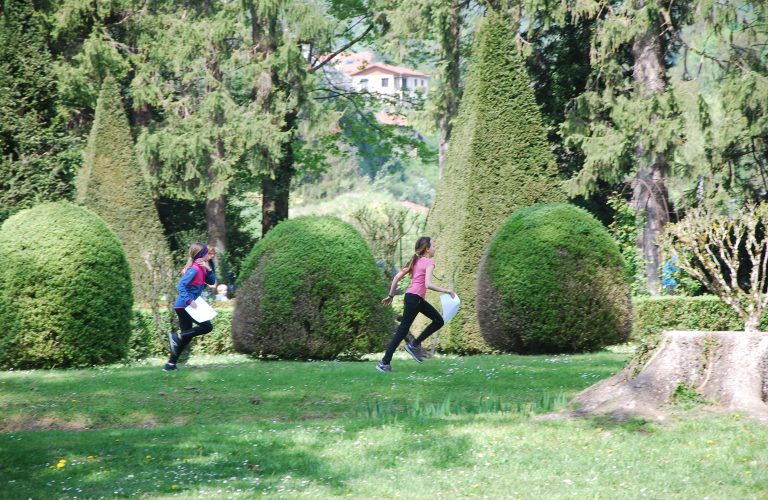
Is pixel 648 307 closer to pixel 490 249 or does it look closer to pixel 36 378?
pixel 490 249

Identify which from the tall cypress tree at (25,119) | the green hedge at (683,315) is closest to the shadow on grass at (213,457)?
the tall cypress tree at (25,119)

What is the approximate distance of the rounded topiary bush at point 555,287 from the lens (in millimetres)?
10305

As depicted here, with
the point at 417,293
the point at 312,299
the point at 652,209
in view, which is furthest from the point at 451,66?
the point at 417,293

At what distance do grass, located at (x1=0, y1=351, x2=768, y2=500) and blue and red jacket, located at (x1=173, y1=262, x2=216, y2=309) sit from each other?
3.14ft

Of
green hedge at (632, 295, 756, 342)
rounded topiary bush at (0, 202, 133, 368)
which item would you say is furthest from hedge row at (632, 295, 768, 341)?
rounded topiary bush at (0, 202, 133, 368)

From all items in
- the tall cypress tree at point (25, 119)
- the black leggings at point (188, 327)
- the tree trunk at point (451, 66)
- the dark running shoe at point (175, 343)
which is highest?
the tree trunk at point (451, 66)

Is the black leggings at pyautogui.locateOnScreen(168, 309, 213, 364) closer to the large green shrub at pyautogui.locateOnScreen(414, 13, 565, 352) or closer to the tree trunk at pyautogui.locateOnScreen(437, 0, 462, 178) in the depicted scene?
the large green shrub at pyautogui.locateOnScreen(414, 13, 565, 352)

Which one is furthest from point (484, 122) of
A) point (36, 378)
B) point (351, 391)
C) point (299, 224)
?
point (36, 378)

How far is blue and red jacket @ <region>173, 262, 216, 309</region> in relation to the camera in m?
8.39

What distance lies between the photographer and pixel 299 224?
1029 cm

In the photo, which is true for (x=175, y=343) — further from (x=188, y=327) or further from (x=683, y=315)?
(x=683, y=315)

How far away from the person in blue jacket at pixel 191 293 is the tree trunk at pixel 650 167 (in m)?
11.7

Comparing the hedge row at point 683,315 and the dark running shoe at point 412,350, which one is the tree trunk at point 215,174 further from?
the dark running shoe at point 412,350

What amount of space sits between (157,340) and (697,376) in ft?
30.4
